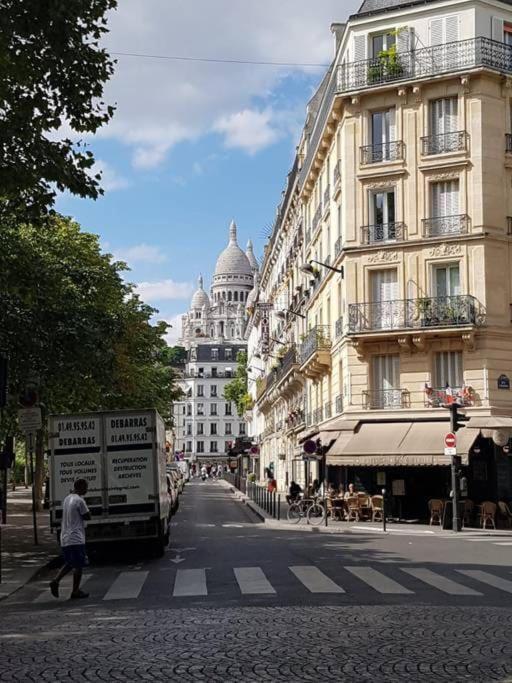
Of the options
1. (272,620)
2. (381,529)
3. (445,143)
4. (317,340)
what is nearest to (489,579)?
(272,620)

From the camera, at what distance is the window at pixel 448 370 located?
32219mm

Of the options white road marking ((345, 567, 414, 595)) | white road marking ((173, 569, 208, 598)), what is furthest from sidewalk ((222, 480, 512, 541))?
white road marking ((173, 569, 208, 598))

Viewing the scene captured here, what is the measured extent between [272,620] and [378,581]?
15.0 feet

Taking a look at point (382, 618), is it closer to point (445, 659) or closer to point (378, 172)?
point (445, 659)

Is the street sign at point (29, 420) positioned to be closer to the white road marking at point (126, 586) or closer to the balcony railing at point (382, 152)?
the white road marking at point (126, 586)

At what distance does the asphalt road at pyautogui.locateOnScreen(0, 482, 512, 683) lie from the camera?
8141mm

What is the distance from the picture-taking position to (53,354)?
24.3 metres

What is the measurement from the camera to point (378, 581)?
1490 cm

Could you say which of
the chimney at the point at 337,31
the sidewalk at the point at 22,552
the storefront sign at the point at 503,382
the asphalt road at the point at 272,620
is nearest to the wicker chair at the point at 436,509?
the storefront sign at the point at 503,382

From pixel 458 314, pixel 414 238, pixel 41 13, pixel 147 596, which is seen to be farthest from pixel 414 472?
pixel 41 13

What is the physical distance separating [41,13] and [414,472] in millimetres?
22346

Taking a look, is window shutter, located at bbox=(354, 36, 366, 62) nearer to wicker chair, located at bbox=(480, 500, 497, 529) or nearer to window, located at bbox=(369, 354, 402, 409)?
window, located at bbox=(369, 354, 402, 409)

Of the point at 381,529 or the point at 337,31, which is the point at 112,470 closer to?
the point at 381,529

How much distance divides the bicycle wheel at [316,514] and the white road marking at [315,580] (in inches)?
541
